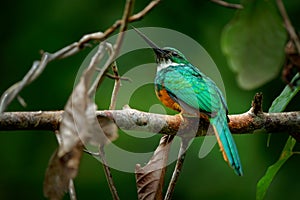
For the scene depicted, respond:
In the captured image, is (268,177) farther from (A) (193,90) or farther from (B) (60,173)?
(A) (193,90)

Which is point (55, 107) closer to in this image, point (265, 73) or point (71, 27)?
point (71, 27)

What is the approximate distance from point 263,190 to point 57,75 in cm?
325

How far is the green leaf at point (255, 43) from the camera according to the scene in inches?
29.3

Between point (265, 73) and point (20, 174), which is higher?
point (265, 73)

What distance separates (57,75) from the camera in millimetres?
4457

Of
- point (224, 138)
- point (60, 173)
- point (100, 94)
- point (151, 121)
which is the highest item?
point (60, 173)

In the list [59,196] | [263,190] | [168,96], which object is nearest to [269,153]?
[168,96]

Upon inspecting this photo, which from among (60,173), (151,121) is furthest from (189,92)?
(60,173)

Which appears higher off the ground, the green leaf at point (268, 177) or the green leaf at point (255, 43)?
the green leaf at point (255, 43)

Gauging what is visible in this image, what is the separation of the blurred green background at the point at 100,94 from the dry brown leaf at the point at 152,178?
7.65 feet

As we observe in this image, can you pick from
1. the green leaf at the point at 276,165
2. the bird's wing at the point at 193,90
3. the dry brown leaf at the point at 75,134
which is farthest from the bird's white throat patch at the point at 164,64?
the dry brown leaf at the point at 75,134

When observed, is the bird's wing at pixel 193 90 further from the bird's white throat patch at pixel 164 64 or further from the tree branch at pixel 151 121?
the tree branch at pixel 151 121

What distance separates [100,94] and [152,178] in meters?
2.52

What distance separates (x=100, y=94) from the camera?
3.87 meters
